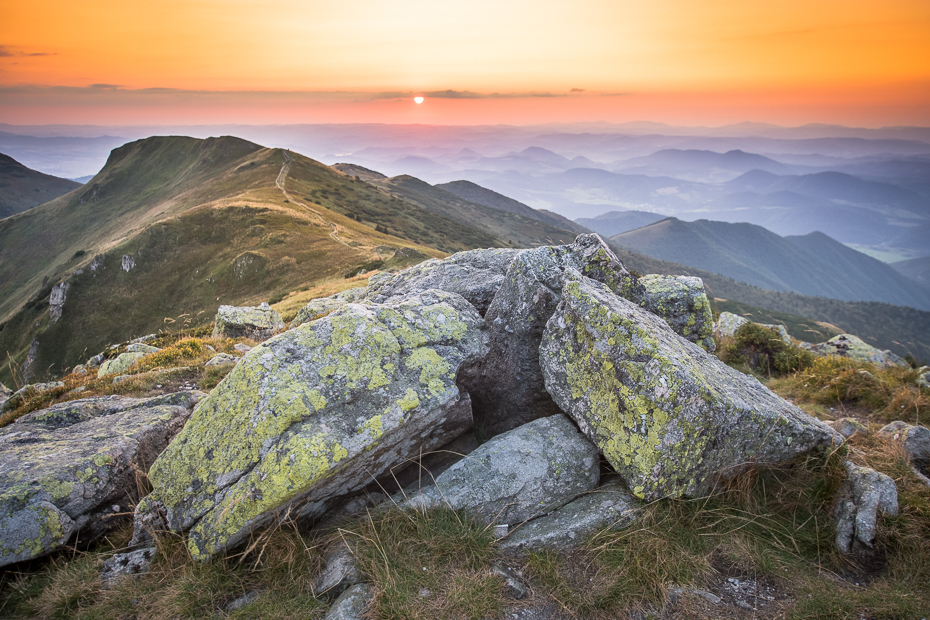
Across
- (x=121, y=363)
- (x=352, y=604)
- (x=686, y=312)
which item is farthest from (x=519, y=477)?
(x=121, y=363)

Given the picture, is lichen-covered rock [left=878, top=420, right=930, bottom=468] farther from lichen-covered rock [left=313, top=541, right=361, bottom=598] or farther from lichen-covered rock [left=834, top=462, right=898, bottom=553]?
lichen-covered rock [left=313, top=541, right=361, bottom=598]

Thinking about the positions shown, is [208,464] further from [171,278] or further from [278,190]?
[278,190]

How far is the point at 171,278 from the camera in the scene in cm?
7362

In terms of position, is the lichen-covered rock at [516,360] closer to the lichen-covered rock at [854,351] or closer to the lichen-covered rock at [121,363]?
the lichen-covered rock at [121,363]

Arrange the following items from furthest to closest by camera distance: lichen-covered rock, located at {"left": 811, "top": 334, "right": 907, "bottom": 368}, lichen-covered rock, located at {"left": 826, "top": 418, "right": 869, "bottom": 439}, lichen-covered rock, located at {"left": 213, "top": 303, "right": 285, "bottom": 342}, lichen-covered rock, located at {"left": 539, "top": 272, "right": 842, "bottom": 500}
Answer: lichen-covered rock, located at {"left": 213, "top": 303, "right": 285, "bottom": 342} → lichen-covered rock, located at {"left": 811, "top": 334, "right": 907, "bottom": 368} → lichen-covered rock, located at {"left": 826, "top": 418, "right": 869, "bottom": 439} → lichen-covered rock, located at {"left": 539, "top": 272, "right": 842, "bottom": 500}

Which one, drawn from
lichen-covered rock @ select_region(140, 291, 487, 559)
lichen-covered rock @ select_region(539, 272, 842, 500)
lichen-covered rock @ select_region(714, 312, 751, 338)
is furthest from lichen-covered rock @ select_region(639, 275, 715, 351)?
lichen-covered rock @ select_region(714, 312, 751, 338)

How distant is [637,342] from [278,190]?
114858 millimetres

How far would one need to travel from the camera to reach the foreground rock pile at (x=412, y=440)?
5.84 m

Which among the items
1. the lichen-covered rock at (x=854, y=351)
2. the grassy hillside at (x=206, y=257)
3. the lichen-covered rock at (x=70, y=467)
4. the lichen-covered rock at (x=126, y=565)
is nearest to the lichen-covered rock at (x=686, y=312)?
the lichen-covered rock at (x=126, y=565)

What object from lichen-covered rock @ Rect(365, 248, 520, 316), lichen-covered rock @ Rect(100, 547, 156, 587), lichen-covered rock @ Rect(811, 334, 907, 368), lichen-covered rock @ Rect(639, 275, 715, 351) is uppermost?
lichen-covered rock @ Rect(365, 248, 520, 316)

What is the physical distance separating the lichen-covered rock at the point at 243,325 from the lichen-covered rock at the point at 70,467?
1103 centimetres

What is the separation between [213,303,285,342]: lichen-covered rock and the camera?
1991cm

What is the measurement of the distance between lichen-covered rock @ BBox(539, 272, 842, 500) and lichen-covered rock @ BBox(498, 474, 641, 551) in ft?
1.03

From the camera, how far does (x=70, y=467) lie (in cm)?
645
